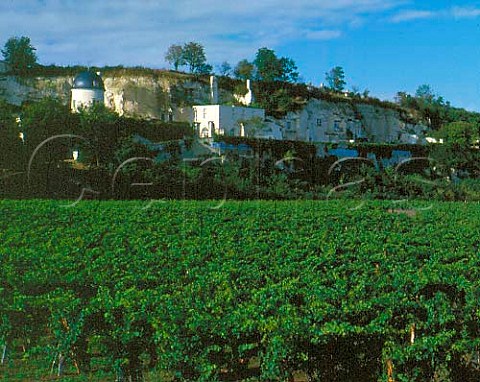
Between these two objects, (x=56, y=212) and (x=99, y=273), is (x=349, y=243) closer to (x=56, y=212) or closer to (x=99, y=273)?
(x=99, y=273)

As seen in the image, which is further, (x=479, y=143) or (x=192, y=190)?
(x=479, y=143)

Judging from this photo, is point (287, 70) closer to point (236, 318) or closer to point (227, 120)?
point (227, 120)

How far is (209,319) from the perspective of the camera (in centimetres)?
930

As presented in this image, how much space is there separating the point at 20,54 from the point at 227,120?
20.8 meters

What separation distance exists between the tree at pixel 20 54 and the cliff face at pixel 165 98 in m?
2.70

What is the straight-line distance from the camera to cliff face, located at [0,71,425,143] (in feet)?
204

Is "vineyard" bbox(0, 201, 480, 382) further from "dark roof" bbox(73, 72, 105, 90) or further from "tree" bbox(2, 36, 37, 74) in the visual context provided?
"tree" bbox(2, 36, 37, 74)

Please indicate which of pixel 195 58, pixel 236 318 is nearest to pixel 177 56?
pixel 195 58

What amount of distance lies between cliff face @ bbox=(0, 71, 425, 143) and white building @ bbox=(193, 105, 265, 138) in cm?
167

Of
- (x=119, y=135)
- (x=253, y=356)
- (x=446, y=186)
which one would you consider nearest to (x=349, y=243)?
(x=253, y=356)

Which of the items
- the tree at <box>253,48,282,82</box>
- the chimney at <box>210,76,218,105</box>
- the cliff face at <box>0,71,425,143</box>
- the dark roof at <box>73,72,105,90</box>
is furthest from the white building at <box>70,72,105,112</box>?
the tree at <box>253,48,282,82</box>

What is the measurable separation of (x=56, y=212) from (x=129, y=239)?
1053cm

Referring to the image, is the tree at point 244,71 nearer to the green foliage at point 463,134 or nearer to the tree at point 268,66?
the tree at point 268,66

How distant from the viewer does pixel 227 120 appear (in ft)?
193
